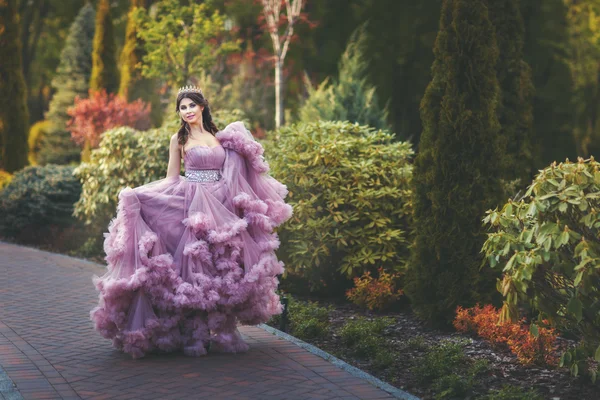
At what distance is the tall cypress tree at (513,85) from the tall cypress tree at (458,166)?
253 centimetres

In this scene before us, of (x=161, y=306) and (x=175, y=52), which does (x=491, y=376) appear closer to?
(x=161, y=306)

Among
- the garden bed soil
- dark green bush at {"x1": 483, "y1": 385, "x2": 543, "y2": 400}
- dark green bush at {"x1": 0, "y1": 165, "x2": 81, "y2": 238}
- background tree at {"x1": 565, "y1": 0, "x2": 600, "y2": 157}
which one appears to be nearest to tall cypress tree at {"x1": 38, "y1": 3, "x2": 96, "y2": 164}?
dark green bush at {"x1": 0, "y1": 165, "x2": 81, "y2": 238}

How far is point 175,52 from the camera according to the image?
2091cm

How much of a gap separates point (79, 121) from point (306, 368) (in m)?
18.3

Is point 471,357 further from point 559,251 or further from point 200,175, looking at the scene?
point 200,175

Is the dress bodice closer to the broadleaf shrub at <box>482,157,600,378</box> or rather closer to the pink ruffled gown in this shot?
the pink ruffled gown

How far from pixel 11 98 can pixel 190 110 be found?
1586 centimetres

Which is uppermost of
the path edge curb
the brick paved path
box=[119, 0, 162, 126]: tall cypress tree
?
box=[119, 0, 162, 126]: tall cypress tree

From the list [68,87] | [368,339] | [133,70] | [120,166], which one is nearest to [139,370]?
[368,339]

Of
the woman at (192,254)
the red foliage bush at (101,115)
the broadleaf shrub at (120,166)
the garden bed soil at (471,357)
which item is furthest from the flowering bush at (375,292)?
the red foliage bush at (101,115)

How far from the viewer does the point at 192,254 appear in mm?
6797

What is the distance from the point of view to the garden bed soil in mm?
6289

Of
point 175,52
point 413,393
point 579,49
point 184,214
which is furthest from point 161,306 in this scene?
point 579,49

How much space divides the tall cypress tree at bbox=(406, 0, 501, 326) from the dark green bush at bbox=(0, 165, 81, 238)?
29.1ft
